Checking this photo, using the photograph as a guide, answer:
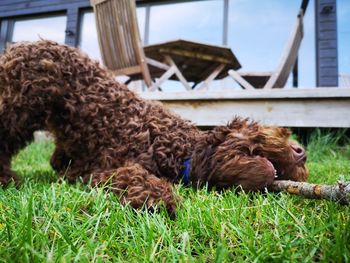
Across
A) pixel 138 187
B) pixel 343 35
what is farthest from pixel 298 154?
pixel 343 35

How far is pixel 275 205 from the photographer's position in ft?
4.73

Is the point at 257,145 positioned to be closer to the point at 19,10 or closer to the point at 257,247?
the point at 257,247

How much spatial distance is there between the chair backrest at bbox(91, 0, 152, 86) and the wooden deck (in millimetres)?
650

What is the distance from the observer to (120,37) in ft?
15.4

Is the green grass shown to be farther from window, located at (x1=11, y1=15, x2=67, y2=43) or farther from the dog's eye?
window, located at (x1=11, y1=15, x2=67, y2=43)

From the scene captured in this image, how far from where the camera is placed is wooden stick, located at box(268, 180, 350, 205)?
4.18 feet

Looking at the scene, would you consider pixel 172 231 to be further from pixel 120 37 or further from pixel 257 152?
pixel 120 37

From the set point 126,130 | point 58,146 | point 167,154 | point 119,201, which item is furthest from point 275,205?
point 58,146

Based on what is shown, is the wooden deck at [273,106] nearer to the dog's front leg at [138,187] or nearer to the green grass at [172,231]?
the dog's front leg at [138,187]

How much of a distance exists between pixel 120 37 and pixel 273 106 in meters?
2.23

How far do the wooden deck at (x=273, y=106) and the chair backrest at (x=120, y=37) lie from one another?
650 millimetres

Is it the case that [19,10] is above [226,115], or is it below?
above

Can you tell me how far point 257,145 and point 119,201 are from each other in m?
0.83

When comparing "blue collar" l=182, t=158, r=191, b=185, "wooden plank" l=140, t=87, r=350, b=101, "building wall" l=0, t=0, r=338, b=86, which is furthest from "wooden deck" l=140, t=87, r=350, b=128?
"building wall" l=0, t=0, r=338, b=86
